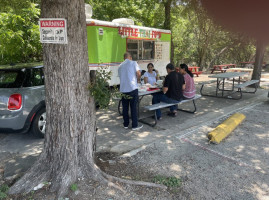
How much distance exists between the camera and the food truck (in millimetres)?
8047

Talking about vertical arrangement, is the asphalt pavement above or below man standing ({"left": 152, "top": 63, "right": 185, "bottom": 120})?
below

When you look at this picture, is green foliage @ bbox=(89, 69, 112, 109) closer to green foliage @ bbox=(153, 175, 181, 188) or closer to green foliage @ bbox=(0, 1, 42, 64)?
green foliage @ bbox=(153, 175, 181, 188)

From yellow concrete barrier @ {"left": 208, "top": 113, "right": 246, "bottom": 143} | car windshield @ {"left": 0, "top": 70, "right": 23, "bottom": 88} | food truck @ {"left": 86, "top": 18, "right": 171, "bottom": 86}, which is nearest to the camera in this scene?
car windshield @ {"left": 0, "top": 70, "right": 23, "bottom": 88}

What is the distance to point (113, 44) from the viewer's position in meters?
8.76

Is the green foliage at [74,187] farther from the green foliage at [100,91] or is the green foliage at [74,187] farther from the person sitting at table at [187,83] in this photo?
the person sitting at table at [187,83]

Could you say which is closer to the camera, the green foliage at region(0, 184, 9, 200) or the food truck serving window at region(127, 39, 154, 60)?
the green foliage at region(0, 184, 9, 200)

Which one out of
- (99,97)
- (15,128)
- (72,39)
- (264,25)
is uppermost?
(72,39)

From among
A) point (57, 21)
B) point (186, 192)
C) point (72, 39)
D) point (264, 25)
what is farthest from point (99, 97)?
point (264, 25)

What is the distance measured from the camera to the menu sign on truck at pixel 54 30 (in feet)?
8.32

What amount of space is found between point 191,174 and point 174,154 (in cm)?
65

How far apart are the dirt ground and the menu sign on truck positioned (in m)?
1.71

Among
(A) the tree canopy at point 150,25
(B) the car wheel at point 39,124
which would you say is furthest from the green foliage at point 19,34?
(B) the car wheel at point 39,124

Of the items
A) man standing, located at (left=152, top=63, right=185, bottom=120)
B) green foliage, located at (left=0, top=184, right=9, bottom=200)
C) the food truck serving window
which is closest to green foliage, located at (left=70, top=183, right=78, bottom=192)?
green foliage, located at (left=0, top=184, right=9, bottom=200)

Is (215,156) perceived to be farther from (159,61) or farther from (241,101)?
(159,61)
